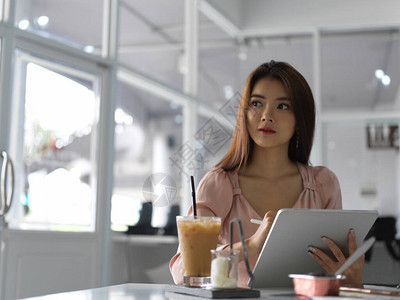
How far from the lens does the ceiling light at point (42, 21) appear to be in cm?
352

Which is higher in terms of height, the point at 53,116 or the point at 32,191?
the point at 53,116

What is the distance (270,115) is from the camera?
164cm

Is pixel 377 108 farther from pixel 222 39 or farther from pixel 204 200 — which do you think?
pixel 204 200

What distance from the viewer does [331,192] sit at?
1742 mm

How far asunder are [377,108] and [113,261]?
3574 millimetres

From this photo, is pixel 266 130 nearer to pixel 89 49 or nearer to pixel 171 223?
pixel 89 49

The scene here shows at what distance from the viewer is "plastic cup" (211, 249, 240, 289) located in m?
1.08

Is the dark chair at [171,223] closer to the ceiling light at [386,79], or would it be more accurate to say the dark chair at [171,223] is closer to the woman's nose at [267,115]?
the ceiling light at [386,79]

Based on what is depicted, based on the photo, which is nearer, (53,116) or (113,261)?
(53,116)

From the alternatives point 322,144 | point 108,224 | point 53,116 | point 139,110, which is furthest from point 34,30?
point 322,144

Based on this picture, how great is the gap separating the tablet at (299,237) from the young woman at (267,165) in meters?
0.25

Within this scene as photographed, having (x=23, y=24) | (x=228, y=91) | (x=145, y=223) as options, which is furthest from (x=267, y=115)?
(x=228, y=91)

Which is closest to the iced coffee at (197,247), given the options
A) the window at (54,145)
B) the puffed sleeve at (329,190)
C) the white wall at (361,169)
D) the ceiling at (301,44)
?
the puffed sleeve at (329,190)

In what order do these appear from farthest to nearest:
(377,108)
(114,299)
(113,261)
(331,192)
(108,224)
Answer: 1. (377,108)
2. (113,261)
3. (108,224)
4. (331,192)
5. (114,299)
